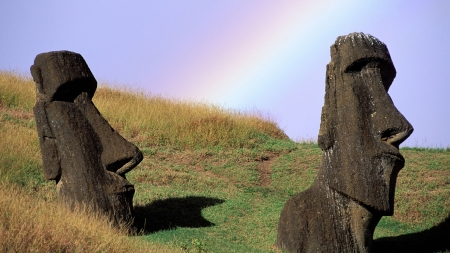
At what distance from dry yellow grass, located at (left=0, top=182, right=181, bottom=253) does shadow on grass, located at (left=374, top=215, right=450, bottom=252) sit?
12.9 ft

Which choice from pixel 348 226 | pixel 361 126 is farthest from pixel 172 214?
pixel 361 126

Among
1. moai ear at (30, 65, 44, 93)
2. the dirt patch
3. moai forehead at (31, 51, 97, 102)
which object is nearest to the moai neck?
moai forehead at (31, 51, 97, 102)

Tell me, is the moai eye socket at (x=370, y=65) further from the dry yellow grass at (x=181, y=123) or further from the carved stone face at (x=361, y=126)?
the dry yellow grass at (x=181, y=123)

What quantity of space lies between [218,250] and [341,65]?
10.2 ft

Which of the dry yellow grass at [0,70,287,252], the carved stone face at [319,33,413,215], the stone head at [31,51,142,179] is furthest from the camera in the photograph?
the stone head at [31,51,142,179]

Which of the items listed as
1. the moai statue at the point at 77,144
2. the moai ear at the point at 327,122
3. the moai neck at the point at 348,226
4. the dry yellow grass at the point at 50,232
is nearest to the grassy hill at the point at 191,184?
the dry yellow grass at the point at 50,232

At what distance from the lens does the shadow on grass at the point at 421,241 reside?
1079cm

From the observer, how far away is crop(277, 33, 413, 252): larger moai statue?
9203 mm

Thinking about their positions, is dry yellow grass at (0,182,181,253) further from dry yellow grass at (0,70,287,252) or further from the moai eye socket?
the moai eye socket

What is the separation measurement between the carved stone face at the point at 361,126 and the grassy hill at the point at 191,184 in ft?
5.45

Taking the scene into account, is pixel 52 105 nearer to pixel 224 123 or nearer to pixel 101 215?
pixel 101 215

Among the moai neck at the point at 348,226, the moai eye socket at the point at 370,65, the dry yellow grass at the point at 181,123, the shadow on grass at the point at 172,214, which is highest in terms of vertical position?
the moai eye socket at the point at 370,65

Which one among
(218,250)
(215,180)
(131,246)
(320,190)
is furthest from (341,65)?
(215,180)

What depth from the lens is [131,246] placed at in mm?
8023
